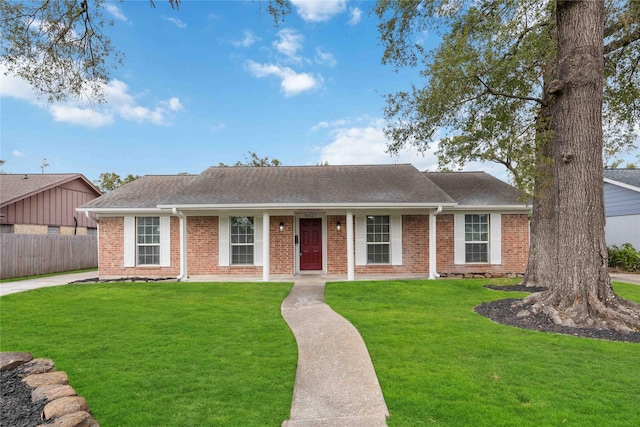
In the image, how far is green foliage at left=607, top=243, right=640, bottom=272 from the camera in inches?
587

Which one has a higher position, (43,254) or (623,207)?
(623,207)

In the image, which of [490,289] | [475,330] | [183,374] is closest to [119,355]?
[183,374]

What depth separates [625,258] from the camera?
15281 millimetres

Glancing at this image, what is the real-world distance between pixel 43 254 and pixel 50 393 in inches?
585

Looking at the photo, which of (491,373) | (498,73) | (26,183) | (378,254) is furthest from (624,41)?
(26,183)

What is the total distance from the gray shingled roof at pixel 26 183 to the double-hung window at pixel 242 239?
11506 mm

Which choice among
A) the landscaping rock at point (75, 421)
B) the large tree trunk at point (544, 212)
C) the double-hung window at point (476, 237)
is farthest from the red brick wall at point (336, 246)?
the landscaping rock at point (75, 421)

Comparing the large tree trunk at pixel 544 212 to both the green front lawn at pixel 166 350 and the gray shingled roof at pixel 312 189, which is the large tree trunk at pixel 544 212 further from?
the green front lawn at pixel 166 350

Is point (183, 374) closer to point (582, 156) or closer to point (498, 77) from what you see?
point (582, 156)

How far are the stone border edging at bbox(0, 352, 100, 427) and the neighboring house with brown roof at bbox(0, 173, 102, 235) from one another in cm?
1583

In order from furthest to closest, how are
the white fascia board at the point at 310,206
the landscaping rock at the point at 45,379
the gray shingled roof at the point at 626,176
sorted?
the gray shingled roof at the point at 626,176 → the white fascia board at the point at 310,206 → the landscaping rock at the point at 45,379

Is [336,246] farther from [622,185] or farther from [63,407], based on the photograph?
[622,185]

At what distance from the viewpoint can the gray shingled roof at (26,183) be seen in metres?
16.7

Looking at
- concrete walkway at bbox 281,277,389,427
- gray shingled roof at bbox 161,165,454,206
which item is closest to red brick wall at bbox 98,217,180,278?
gray shingled roof at bbox 161,165,454,206
